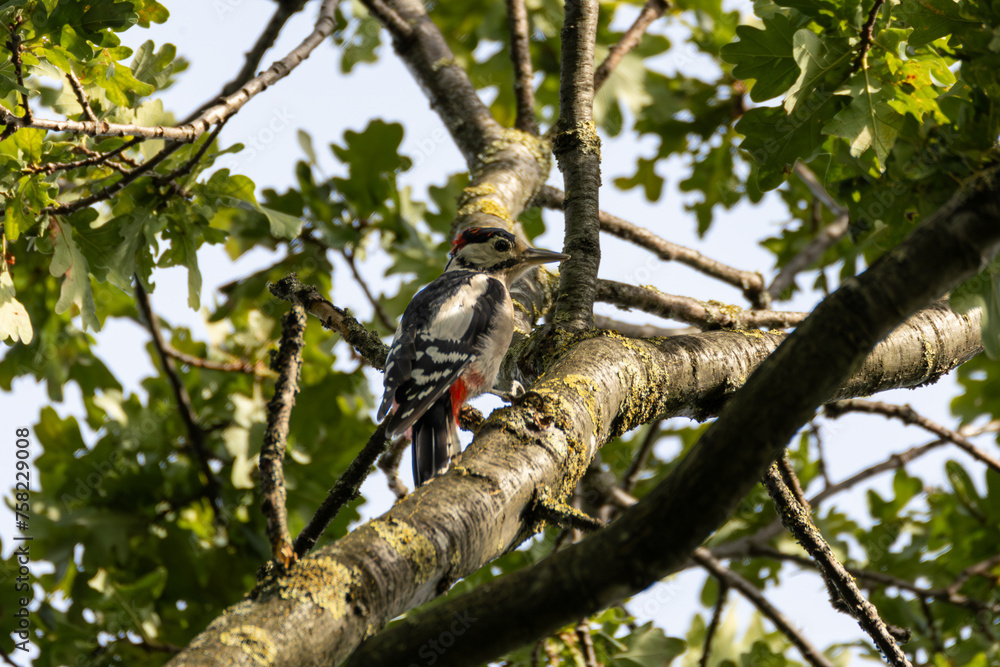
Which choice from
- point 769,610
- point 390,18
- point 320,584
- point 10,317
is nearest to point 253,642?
point 320,584

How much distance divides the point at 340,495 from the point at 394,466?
76 cm

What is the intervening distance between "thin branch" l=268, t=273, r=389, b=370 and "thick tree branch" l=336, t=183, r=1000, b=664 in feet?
3.51

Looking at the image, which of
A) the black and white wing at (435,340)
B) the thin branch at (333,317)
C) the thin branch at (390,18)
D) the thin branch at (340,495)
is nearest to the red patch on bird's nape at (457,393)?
the black and white wing at (435,340)

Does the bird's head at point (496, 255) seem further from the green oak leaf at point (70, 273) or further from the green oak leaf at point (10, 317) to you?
the green oak leaf at point (10, 317)

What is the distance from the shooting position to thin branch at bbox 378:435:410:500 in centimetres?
237

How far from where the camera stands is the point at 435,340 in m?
3.22

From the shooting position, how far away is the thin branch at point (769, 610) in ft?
10.4

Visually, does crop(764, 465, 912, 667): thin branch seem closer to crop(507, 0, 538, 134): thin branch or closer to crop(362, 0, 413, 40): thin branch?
crop(507, 0, 538, 134): thin branch

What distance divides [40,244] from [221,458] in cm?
206

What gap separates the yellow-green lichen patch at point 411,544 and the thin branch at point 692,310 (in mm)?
1723

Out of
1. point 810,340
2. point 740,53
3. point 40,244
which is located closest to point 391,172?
point 40,244

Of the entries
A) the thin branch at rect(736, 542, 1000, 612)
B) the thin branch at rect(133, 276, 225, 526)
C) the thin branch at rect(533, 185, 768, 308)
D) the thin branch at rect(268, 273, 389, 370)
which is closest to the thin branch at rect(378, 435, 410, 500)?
the thin branch at rect(268, 273, 389, 370)

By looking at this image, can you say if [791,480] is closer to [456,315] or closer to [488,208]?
[456,315]

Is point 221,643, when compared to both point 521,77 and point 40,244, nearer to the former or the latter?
point 40,244
